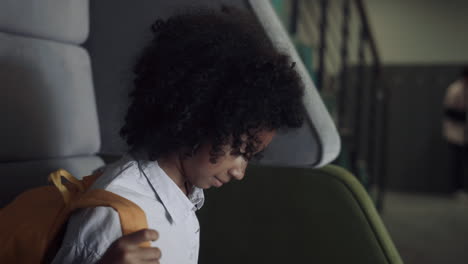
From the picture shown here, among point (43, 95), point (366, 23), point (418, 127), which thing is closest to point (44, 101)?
point (43, 95)

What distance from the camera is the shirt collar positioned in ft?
2.27

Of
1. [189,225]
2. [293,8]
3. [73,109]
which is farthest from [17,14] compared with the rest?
[293,8]

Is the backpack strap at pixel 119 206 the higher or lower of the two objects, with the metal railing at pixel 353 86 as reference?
higher

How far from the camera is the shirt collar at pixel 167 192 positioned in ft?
2.27

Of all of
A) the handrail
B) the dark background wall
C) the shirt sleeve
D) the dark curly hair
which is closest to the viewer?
the shirt sleeve

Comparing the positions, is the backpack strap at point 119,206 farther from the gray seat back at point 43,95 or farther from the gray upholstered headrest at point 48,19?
the gray upholstered headrest at point 48,19

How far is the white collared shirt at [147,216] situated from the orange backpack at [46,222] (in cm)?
1

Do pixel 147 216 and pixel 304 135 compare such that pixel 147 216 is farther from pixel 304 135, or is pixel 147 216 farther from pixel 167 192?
pixel 304 135

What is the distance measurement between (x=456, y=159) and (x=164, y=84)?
15.8 feet

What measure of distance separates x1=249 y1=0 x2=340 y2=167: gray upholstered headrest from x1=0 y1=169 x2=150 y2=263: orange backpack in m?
0.34

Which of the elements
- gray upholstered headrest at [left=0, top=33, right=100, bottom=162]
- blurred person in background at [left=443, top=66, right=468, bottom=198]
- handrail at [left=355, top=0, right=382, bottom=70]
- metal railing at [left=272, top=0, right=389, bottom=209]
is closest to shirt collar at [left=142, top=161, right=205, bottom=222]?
gray upholstered headrest at [left=0, top=33, right=100, bottom=162]

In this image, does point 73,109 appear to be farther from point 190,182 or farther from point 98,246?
point 98,246

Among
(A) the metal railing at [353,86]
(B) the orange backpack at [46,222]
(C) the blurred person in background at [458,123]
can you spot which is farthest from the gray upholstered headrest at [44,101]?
(C) the blurred person in background at [458,123]

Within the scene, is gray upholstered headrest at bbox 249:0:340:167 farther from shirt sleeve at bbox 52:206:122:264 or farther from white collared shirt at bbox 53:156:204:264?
shirt sleeve at bbox 52:206:122:264
